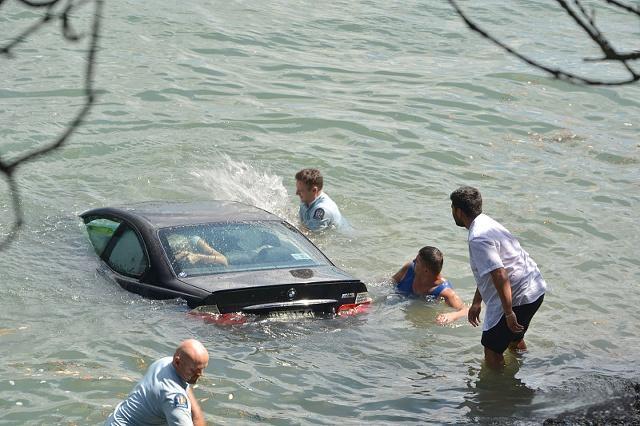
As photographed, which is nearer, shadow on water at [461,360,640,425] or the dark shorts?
shadow on water at [461,360,640,425]

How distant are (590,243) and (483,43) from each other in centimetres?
1059

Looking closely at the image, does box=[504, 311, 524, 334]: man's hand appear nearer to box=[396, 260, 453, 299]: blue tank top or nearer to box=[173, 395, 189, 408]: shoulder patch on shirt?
box=[396, 260, 453, 299]: blue tank top

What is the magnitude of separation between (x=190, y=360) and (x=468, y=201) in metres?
2.90

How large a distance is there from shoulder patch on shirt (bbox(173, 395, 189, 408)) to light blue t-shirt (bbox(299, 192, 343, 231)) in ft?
20.7

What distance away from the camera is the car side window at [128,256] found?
9.54 metres

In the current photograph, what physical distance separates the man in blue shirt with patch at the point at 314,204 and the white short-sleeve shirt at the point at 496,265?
14.0ft

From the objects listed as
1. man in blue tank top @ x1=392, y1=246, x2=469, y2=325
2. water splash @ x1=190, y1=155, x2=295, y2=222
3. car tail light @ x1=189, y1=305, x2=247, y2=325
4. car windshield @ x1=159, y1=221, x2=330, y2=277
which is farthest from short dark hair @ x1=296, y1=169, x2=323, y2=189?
car tail light @ x1=189, y1=305, x2=247, y2=325

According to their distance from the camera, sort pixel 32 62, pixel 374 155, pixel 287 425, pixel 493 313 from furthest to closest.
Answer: pixel 32 62 < pixel 374 155 < pixel 493 313 < pixel 287 425

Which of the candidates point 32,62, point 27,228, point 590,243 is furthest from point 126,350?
point 32,62

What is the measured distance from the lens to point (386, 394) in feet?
27.0

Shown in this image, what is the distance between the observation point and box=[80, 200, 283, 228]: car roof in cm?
989

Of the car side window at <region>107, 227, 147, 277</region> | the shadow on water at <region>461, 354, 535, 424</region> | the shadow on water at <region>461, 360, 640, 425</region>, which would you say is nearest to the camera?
the shadow on water at <region>461, 360, 640, 425</region>

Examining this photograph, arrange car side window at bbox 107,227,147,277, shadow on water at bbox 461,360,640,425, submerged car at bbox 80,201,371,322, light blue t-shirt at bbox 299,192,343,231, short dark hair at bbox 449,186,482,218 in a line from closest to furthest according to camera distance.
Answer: shadow on water at bbox 461,360,640,425 < short dark hair at bbox 449,186,482,218 < submerged car at bbox 80,201,371,322 < car side window at bbox 107,227,147,277 < light blue t-shirt at bbox 299,192,343,231

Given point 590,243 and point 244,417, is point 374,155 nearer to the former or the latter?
point 590,243
